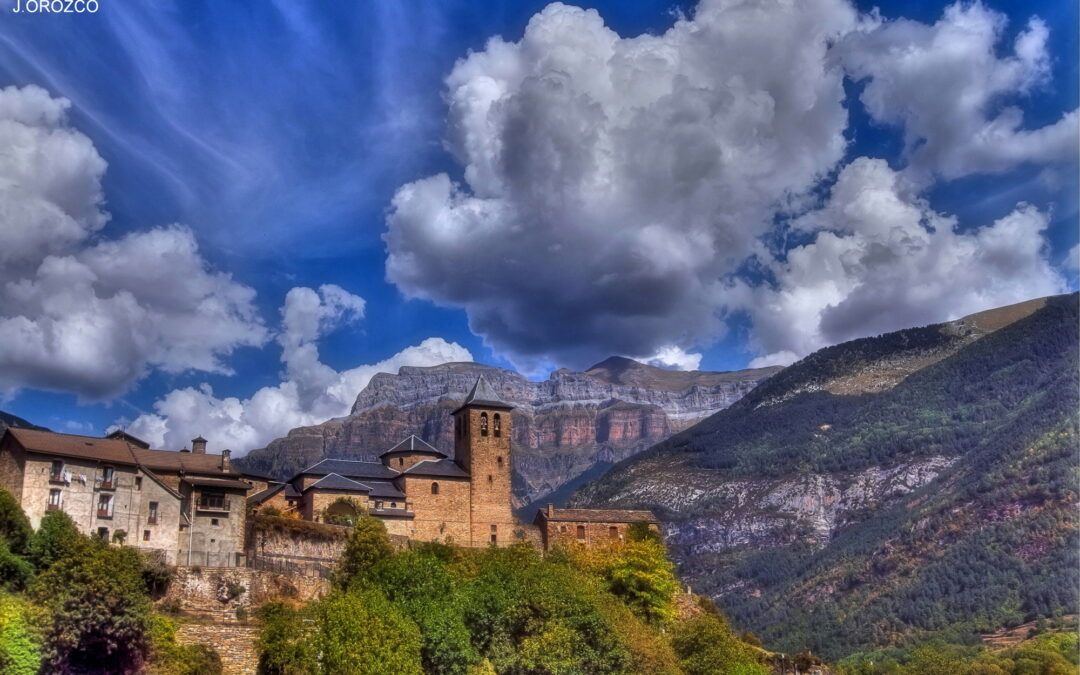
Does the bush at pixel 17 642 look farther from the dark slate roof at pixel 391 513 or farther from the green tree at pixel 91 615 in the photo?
the dark slate roof at pixel 391 513

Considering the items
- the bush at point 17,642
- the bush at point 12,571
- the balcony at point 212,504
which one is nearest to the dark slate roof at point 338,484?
the balcony at point 212,504

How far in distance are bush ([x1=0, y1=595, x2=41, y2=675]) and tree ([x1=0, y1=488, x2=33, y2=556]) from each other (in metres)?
6.73

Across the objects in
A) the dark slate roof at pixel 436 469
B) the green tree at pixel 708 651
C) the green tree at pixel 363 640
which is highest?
the dark slate roof at pixel 436 469

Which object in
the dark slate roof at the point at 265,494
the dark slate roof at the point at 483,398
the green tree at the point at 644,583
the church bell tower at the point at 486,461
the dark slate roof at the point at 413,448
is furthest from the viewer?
the dark slate roof at the point at 483,398

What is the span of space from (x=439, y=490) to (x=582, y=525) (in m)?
13.3

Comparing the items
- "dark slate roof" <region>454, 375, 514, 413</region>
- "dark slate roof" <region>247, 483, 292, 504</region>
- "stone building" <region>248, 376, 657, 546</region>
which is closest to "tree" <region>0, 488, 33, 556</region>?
"dark slate roof" <region>247, 483, 292, 504</region>

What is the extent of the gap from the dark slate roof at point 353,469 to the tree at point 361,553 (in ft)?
69.9

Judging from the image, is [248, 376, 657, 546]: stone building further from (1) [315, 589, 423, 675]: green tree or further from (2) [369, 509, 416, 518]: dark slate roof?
(1) [315, 589, 423, 675]: green tree

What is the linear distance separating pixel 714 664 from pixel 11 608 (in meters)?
42.1

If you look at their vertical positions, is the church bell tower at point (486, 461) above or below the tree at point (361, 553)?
above

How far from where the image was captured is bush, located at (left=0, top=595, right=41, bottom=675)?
1551 inches

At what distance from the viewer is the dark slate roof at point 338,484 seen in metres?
78.7

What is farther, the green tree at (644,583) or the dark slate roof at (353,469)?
the dark slate roof at (353,469)

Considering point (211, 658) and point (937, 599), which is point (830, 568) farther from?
point (211, 658)
